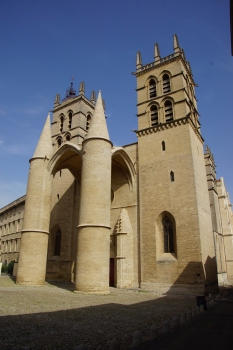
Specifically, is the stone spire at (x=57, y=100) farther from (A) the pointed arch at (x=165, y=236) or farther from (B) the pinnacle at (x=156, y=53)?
(A) the pointed arch at (x=165, y=236)

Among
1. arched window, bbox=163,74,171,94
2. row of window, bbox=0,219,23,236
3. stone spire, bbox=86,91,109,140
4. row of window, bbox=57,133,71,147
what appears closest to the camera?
stone spire, bbox=86,91,109,140

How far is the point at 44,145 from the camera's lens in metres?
20.2

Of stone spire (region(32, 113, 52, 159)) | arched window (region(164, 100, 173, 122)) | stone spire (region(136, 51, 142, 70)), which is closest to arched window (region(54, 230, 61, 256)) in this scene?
stone spire (region(32, 113, 52, 159))

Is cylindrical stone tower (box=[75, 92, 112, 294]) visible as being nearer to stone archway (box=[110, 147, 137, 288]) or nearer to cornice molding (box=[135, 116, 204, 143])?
stone archway (box=[110, 147, 137, 288])

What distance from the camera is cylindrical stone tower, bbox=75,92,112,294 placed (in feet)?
43.7

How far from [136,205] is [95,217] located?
5193mm

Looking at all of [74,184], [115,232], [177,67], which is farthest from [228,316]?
[177,67]

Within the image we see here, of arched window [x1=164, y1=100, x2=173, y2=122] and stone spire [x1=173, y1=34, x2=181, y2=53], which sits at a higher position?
stone spire [x1=173, y1=34, x2=181, y2=53]

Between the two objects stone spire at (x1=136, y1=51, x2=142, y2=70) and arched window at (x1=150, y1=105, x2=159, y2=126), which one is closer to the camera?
arched window at (x1=150, y1=105, x2=159, y2=126)

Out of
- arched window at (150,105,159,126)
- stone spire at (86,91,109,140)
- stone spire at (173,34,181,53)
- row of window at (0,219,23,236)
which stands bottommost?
row of window at (0,219,23,236)

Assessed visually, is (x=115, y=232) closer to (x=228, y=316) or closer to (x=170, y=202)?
(x=170, y=202)

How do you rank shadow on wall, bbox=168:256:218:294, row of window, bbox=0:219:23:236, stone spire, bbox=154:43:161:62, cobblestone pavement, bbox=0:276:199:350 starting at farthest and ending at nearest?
row of window, bbox=0:219:23:236, stone spire, bbox=154:43:161:62, shadow on wall, bbox=168:256:218:294, cobblestone pavement, bbox=0:276:199:350

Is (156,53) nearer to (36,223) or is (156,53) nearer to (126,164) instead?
(126,164)

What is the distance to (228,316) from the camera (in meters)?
8.51
